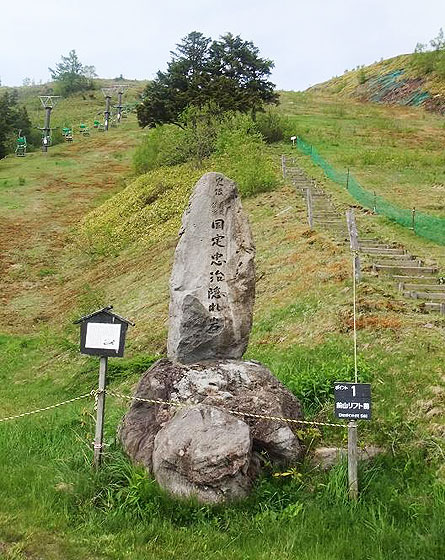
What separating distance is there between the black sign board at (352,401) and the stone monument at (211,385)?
33.6 inches

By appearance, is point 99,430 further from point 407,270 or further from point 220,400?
point 407,270

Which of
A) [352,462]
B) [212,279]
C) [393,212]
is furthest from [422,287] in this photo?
[393,212]

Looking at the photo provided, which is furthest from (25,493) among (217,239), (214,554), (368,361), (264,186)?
(264,186)

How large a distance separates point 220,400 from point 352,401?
5.07 feet

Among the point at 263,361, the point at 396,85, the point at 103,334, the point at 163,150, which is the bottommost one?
the point at 263,361

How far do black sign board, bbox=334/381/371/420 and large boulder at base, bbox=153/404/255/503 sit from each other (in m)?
1.00

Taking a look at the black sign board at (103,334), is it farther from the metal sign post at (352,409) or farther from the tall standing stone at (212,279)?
the metal sign post at (352,409)

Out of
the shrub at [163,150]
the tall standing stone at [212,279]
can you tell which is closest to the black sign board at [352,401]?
the tall standing stone at [212,279]

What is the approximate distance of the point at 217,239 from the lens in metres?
8.17

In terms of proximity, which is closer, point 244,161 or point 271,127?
point 244,161

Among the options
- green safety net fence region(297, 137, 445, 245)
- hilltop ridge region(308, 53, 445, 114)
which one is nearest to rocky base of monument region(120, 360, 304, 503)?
green safety net fence region(297, 137, 445, 245)

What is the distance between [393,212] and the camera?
2109 cm

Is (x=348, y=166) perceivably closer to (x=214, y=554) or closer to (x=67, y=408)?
(x=67, y=408)

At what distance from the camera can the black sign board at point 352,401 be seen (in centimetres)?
622
